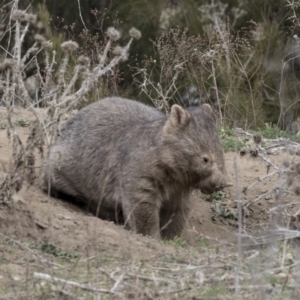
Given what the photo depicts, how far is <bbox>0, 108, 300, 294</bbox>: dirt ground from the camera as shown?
17.5 feet

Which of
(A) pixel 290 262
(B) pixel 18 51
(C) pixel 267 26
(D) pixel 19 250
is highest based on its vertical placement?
(C) pixel 267 26

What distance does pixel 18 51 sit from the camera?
5.39 meters

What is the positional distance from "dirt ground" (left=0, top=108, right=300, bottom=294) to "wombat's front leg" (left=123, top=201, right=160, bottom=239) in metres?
0.29

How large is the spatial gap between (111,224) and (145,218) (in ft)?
1.81

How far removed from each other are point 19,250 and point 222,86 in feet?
19.2

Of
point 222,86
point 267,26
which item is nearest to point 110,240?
point 222,86

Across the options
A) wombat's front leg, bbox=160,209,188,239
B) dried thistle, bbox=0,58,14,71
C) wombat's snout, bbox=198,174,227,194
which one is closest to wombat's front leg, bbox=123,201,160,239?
wombat's front leg, bbox=160,209,188,239

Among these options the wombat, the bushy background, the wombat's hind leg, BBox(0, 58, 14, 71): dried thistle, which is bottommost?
the wombat's hind leg

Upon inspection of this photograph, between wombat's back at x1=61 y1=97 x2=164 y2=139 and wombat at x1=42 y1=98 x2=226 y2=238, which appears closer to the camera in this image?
wombat at x1=42 y1=98 x2=226 y2=238

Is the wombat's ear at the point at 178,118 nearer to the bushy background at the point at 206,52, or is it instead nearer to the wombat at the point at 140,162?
the wombat at the point at 140,162

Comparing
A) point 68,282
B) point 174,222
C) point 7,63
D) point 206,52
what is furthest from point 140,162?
point 206,52

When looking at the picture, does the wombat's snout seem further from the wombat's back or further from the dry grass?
the wombat's back

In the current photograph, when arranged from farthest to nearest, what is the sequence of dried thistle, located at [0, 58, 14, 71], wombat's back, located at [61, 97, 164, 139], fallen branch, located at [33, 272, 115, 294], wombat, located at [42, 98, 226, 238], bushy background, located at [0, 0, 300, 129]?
bushy background, located at [0, 0, 300, 129] → wombat's back, located at [61, 97, 164, 139] → wombat, located at [42, 98, 226, 238] → dried thistle, located at [0, 58, 14, 71] → fallen branch, located at [33, 272, 115, 294]

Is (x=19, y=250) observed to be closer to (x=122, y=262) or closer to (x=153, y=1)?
(x=122, y=262)
